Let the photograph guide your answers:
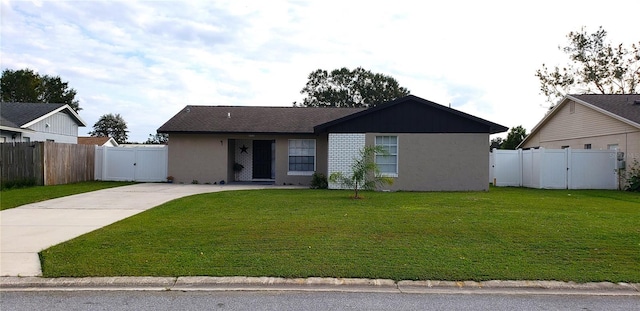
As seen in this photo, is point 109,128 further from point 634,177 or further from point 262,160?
point 634,177

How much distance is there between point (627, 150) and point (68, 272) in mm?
21206

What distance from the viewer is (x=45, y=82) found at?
5178cm

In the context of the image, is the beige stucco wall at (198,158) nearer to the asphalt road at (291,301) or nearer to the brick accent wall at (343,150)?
the brick accent wall at (343,150)

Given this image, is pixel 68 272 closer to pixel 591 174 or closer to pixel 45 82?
pixel 591 174

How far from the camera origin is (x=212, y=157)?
70.9 ft

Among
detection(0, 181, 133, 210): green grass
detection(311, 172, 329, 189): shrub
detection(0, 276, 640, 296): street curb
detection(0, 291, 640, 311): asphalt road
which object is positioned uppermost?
detection(311, 172, 329, 189): shrub

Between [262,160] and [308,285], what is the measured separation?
17.4 metres

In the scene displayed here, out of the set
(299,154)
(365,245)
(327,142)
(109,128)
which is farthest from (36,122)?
(109,128)

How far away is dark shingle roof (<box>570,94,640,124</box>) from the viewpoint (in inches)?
789

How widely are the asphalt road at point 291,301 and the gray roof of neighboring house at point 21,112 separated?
21259mm

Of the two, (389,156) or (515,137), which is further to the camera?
(515,137)

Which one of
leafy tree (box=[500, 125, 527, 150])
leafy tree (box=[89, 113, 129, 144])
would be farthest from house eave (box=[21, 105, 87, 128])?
leafy tree (box=[89, 113, 129, 144])

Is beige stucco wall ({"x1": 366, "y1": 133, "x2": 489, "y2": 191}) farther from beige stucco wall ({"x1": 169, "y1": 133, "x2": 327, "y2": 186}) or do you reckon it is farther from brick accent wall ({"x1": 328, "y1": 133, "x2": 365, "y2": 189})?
beige stucco wall ({"x1": 169, "y1": 133, "x2": 327, "y2": 186})

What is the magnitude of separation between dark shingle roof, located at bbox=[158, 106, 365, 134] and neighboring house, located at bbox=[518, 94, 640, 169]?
35.0 feet
